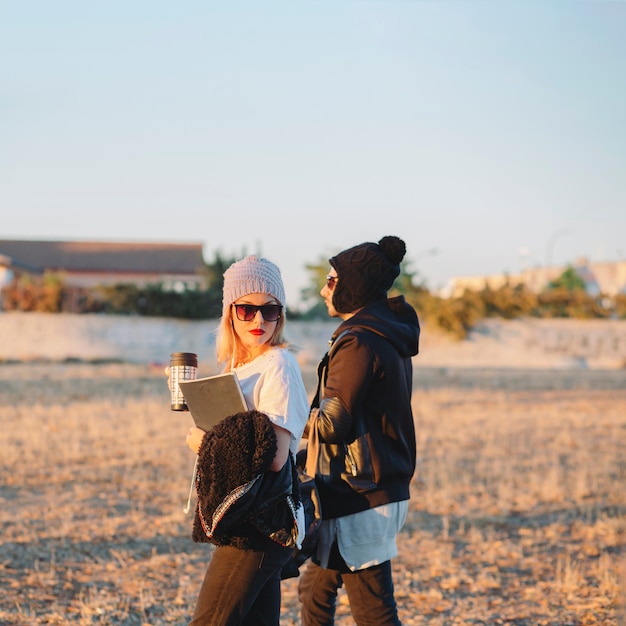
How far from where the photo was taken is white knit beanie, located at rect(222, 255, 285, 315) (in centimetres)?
341

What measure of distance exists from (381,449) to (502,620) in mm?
2078

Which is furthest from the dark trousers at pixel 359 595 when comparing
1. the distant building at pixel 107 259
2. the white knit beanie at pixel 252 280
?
the distant building at pixel 107 259

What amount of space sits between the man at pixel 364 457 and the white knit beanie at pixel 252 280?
1.58 ft

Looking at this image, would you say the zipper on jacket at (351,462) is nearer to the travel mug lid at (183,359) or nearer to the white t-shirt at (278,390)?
the white t-shirt at (278,390)

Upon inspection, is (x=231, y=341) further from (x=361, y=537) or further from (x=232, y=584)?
(x=361, y=537)

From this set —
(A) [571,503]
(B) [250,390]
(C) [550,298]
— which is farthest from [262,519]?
(C) [550,298]

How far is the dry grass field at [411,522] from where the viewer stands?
539cm

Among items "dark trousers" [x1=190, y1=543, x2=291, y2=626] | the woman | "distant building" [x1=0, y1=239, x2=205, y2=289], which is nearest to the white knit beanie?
the woman

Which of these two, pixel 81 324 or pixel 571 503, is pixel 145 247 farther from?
pixel 571 503

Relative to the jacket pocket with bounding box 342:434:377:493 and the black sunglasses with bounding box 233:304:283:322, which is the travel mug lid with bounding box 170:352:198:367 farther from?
the jacket pocket with bounding box 342:434:377:493

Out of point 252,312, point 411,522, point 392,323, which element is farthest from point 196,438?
point 411,522

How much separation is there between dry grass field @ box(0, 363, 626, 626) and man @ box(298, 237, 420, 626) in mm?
1035

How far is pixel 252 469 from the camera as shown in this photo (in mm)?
3055

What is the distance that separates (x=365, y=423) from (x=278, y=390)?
75cm
